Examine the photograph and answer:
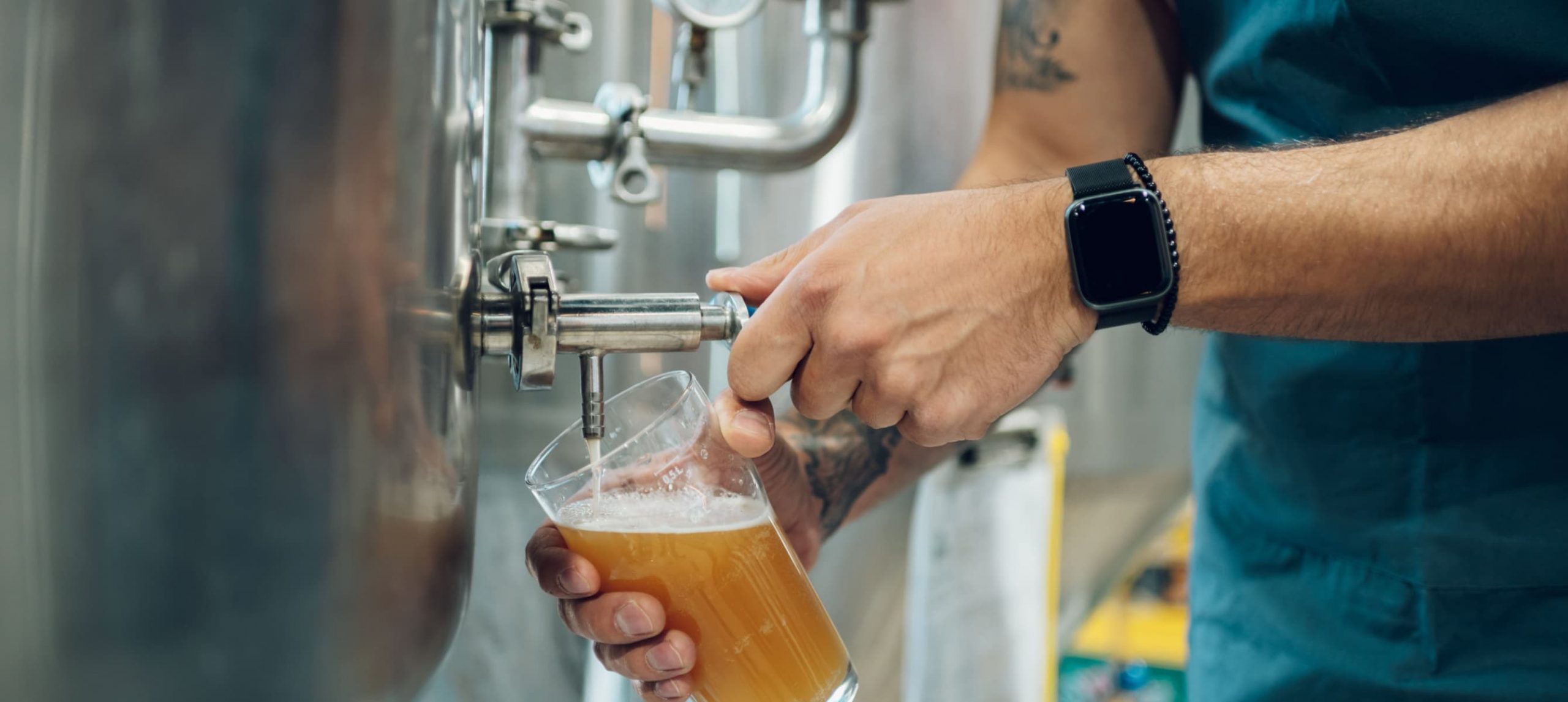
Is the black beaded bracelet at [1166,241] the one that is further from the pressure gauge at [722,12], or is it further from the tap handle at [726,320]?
the pressure gauge at [722,12]

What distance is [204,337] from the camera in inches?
13.4

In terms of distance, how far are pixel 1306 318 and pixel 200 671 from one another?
463mm

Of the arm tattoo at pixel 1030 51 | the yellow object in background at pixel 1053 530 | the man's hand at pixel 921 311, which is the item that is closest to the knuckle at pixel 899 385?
the man's hand at pixel 921 311

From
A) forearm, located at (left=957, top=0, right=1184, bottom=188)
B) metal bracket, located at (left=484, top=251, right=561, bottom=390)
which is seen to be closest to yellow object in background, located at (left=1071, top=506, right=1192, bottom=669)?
forearm, located at (left=957, top=0, right=1184, bottom=188)

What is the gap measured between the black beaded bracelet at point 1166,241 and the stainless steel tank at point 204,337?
0.31m

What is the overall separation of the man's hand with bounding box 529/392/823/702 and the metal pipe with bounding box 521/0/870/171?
336 mm

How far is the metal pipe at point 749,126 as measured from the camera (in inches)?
30.9

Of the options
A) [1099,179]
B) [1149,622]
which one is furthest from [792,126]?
[1149,622]

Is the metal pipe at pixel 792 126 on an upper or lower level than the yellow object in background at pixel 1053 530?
upper

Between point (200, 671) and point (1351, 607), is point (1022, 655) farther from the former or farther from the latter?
point (200, 671)

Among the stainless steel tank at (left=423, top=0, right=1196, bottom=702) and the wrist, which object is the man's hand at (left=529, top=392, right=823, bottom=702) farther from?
the stainless steel tank at (left=423, top=0, right=1196, bottom=702)

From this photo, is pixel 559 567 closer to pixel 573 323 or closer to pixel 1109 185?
pixel 573 323

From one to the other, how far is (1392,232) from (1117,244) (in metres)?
0.12

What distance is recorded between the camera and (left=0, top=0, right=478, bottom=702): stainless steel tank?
12.6 inches
